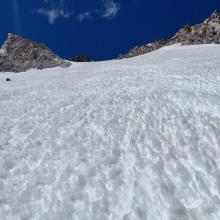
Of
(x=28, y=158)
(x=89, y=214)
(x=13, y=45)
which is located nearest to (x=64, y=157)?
(x=28, y=158)

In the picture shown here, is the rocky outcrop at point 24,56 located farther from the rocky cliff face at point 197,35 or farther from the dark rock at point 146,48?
the rocky cliff face at point 197,35

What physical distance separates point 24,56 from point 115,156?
148 feet

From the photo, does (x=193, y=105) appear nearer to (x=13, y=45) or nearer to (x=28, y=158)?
(x=28, y=158)

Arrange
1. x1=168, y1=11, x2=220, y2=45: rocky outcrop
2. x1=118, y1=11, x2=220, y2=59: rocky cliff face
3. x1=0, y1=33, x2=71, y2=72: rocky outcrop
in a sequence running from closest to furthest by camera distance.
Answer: x1=0, y1=33, x2=71, y2=72: rocky outcrop < x1=168, y1=11, x2=220, y2=45: rocky outcrop < x1=118, y1=11, x2=220, y2=59: rocky cliff face

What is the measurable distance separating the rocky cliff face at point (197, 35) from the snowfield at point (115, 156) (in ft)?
127

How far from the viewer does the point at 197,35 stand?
58.7 m

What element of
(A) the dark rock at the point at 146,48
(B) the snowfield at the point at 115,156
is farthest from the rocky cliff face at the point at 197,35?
(B) the snowfield at the point at 115,156

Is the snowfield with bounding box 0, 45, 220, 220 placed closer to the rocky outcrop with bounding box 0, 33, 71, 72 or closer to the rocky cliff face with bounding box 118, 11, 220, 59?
the rocky outcrop with bounding box 0, 33, 71, 72

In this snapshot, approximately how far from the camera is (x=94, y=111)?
16.5 meters

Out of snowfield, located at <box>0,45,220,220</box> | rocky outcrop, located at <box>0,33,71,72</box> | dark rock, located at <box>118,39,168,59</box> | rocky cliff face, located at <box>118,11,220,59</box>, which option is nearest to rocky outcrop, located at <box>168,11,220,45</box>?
rocky cliff face, located at <box>118,11,220,59</box>

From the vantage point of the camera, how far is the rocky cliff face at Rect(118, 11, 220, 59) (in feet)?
183

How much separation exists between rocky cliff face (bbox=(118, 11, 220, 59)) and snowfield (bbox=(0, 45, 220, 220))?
3879 centimetres

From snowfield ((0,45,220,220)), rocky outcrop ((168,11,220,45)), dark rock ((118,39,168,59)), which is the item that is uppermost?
rocky outcrop ((168,11,220,45))

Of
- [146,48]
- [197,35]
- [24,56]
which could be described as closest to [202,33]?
[197,35]
